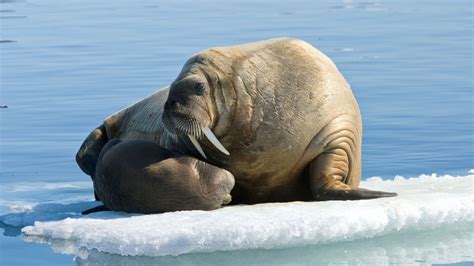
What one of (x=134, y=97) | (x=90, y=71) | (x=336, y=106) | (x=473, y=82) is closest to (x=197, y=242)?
(x=336, y=106)

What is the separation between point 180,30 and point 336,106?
14.6 m

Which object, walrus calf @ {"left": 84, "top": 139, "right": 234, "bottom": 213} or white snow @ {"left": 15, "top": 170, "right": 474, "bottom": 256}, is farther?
walrus calf @ {"left": 84, "top": 139, "right": 234, "bottom": 213}

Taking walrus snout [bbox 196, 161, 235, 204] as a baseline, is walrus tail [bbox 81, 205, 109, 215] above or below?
below

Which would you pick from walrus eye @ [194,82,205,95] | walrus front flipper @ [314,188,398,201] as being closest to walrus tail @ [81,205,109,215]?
walrus eye @ [194,82,205,95]

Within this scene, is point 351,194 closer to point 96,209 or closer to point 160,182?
point 160,182

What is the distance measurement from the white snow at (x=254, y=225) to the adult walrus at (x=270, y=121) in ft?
1.03

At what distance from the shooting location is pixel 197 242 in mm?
6789

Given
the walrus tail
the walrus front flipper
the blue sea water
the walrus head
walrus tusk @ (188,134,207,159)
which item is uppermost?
the walrus head

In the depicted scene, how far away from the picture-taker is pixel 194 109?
25.0 ft

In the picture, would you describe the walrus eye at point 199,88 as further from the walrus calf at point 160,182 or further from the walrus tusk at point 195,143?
the walrus calf at point 160,182

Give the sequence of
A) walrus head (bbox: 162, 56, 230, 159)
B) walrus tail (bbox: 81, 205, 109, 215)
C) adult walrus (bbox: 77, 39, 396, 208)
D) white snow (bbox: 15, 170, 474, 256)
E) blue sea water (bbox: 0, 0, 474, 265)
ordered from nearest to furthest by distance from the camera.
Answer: white snow (bbox: 15, 170, 474, 256), walrus head (bbox: 162, 56, 230, 159), adult walrus (bbox: 77, 39, 396, 208), walrus tail (bbox: 81, 205, 109, 215), blue sea water (bbox: 0, 0, 474, 265)

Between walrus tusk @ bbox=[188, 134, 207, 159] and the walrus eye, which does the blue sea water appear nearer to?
walrus tusk @ bbox=[188, 134, 207, 159]

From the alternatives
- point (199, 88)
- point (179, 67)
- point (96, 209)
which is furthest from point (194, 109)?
point (179, 67)

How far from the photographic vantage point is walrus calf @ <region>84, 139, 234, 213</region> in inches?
300
